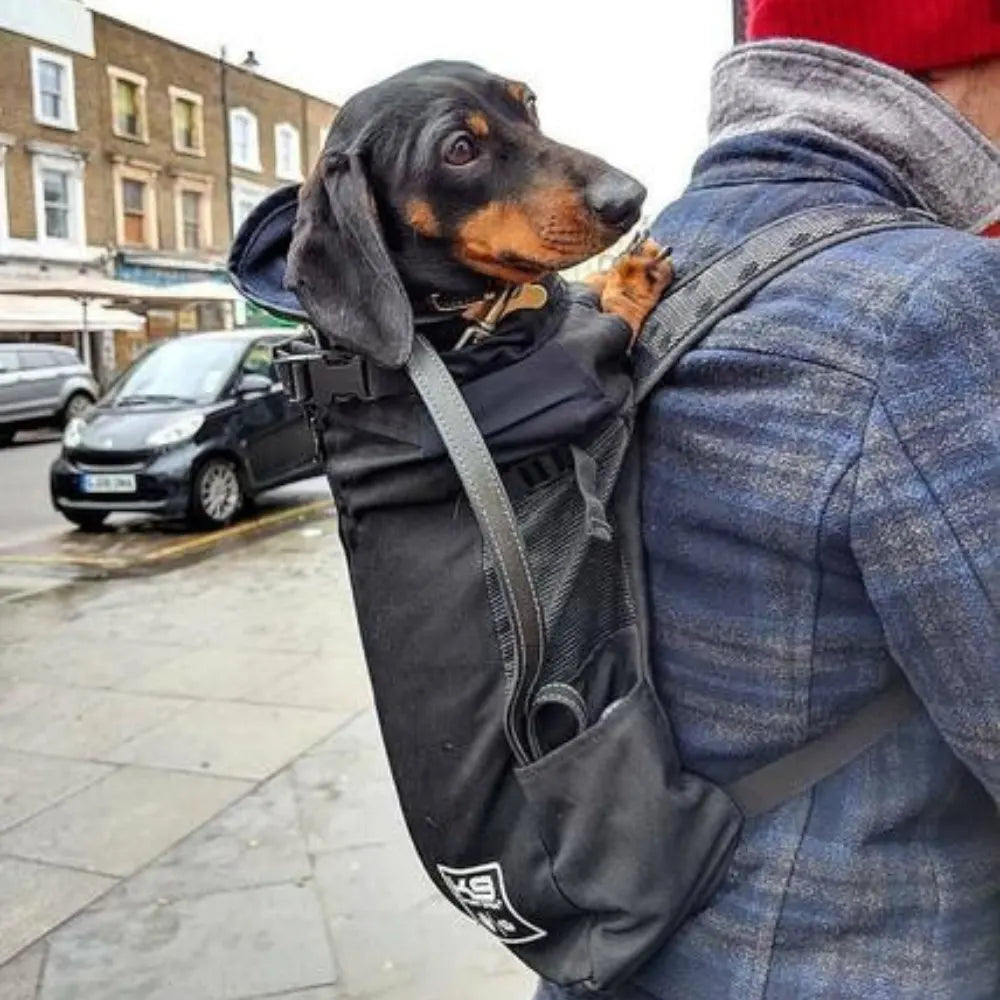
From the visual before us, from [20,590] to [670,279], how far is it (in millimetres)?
8199

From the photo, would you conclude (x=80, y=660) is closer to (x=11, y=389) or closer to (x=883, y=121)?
(x=883, y=121)

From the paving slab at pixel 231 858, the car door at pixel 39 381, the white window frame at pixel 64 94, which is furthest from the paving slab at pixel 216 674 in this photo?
the white window frame at pixel 64 94

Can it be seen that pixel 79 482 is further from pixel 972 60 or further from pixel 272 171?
pixel 272 171

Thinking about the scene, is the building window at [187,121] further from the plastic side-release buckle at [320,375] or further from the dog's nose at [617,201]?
the plastic side-release buckle at [320,375]

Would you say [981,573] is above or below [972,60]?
below

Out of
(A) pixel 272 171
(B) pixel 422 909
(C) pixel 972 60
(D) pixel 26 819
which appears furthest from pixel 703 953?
(A) pixel 272 171

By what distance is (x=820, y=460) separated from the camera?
1008 millimetres

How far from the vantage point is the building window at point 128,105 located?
31.8 m

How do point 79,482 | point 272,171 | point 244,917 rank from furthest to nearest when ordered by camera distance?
point 272,171 → point 79,482 → point 244,917

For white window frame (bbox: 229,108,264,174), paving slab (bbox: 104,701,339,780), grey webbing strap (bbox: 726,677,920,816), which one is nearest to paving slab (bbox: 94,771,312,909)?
paving slab (bbox: 104,701,339,780)

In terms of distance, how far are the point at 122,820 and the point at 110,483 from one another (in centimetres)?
646

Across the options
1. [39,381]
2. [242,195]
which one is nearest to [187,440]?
[39,381]

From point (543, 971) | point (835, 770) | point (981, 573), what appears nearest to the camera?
point (981, 573)

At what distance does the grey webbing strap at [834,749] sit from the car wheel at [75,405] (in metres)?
20.8
